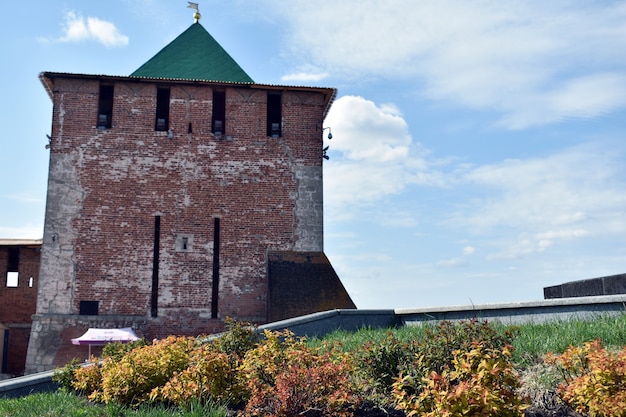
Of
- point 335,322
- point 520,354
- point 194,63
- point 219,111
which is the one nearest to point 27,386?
point 335,322

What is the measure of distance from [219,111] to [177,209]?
10.6 feet

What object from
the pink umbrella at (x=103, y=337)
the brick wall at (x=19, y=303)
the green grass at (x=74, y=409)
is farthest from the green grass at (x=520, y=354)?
the brick wall at (x=19, y=303)

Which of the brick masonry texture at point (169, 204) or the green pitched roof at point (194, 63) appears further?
the green pitched roof at point (194, 63)

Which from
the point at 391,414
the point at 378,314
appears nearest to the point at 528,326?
the point at 391,414

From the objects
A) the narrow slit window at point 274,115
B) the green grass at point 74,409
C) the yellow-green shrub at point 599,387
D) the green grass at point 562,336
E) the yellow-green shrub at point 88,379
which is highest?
the narrow slit window at point 274,115

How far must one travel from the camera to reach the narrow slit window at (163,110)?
17672 millimetres

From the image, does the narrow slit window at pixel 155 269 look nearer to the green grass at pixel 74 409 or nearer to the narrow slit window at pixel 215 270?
the narrow slit window at pixel 215 270

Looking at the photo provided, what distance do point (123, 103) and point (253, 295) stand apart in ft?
21.0

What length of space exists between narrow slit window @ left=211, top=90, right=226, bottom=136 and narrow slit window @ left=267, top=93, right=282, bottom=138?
1.28 meters

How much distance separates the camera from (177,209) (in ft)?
55.5

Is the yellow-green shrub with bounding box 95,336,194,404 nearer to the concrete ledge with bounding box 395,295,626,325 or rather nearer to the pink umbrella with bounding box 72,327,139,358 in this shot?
the concrete ledge with bounding box 395,295,626,325

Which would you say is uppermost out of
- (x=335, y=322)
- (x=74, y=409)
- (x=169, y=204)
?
(x=169, y=204)

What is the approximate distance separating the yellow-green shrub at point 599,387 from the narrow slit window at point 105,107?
15.0 m

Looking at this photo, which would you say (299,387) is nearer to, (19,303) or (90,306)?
(90,306)
